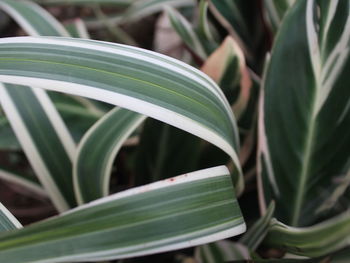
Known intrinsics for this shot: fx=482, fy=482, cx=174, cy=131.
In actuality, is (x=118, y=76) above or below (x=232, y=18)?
above

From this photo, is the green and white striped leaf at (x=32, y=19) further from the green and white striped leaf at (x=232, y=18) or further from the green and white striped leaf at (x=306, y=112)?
the green and white striped leaf at (x=306, y=112)

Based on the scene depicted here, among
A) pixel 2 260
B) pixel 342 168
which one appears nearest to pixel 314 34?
pixel 342 168

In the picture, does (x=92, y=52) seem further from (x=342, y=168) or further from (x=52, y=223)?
(x=342, y=168)

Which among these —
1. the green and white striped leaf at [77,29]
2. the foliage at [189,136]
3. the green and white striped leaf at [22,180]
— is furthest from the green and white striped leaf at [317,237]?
the green and white striped leaf at [77,29]

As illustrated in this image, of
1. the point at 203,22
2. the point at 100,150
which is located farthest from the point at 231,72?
the point at 100,150

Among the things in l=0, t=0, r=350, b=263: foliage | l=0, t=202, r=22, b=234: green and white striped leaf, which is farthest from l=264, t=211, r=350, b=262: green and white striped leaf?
l=0, t=202, r=22, b=234: green and white striped leaf

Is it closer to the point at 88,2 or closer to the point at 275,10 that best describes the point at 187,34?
the point at 275,10

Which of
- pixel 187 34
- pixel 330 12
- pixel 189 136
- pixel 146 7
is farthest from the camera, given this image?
pixel 146 7
